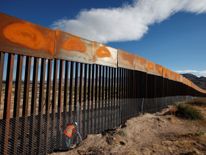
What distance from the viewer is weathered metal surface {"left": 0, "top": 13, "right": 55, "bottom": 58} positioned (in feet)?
12.8

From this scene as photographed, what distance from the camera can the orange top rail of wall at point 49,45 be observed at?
3980 mm

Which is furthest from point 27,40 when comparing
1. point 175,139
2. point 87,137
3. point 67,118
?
point 175,139

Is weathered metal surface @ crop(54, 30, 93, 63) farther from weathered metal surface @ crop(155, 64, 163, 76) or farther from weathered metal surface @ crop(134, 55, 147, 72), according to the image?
weathered metal surface @ crop(155, 64, 163, 76)

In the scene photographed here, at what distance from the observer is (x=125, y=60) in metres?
8.34

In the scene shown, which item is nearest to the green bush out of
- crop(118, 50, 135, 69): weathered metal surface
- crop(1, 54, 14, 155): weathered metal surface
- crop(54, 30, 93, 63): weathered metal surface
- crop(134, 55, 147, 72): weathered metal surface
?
crop(134, 55, 147, 72): weathered metal surface

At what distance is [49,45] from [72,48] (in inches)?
31.2

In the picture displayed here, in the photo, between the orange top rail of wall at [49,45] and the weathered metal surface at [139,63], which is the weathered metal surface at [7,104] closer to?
the orange top rail of wall at [49,45]

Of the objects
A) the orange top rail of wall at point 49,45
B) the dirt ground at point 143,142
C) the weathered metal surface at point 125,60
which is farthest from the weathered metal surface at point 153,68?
the dirt ground at point 143,142

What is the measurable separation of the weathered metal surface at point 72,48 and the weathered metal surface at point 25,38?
0.73 ft

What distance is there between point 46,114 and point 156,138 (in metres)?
3.21

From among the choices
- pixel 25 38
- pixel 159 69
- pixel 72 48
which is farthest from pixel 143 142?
pixel 159 69

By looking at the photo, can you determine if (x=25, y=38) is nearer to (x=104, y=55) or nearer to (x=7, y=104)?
(x=7, y=104)

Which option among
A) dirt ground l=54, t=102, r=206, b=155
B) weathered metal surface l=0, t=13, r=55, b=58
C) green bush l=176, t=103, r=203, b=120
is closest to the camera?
weathered metal surface l=0, t=13, r=55, b=58

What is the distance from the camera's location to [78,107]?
5742mm
